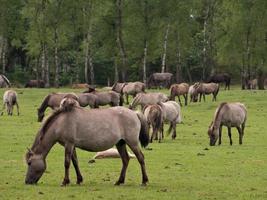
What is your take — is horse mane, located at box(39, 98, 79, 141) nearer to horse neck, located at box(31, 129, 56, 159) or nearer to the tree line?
horse neck, located at box(31, 129, 56, 159)

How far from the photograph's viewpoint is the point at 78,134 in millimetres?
15414

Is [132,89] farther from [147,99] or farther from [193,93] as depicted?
[147,99]

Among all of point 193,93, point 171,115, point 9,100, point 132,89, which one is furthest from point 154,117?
point 193,93

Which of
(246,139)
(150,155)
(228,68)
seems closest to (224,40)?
(228,68)

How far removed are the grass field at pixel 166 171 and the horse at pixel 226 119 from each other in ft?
2.35

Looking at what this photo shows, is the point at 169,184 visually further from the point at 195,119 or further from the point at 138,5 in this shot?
the point at 138,5

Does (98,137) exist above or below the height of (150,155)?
above

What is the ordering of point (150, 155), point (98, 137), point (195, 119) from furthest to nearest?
point (195, 119) → point (150, 155) → point (98, 137)

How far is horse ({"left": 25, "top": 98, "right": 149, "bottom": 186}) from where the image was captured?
50.3ft

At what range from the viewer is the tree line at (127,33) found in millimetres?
67688

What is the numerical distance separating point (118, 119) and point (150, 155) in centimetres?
657

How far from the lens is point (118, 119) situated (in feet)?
51.7

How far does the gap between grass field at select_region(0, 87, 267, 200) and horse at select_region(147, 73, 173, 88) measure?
3435cm

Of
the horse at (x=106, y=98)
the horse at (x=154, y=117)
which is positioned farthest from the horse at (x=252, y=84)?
the horse at (x=154, y=117)
